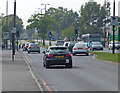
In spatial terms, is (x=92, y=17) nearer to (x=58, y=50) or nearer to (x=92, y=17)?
(x=92, y=17)

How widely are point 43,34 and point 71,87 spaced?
110 metres

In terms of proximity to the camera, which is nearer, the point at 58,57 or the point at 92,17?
the point at 58,57

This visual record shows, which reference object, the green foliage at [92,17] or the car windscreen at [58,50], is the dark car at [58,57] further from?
the green foliage at [92,17]

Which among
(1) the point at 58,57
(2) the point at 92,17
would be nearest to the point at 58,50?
(1) the point at 58,57

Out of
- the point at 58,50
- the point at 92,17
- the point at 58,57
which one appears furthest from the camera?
the point at 92,17

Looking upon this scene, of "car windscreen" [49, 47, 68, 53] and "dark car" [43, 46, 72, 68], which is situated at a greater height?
"car windscreen" [49, 47, 68, 53]

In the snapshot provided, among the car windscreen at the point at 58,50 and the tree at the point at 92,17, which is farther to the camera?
the tree at the point at 92,17

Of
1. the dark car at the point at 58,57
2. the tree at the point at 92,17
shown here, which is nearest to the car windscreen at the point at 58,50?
the dark car at the point at 58,57

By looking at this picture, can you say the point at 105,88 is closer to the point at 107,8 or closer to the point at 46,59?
the point at 46,59

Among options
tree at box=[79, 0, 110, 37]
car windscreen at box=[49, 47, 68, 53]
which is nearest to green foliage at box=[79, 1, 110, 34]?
tree at box=[79, 0, 110, 37]

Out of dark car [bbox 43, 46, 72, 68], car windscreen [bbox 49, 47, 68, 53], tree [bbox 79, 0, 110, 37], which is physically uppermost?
tree [bbox 79, 0, 110, 37]

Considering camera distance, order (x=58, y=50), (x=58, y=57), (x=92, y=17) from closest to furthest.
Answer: (x=58, y=57) < (x=58, y=50) < (x=92, y=17)

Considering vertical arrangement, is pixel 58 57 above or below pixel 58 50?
below

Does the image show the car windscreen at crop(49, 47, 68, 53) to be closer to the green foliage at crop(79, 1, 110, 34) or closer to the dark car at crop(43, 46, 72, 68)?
the dark car at crop(43, 46, 72, 68)
